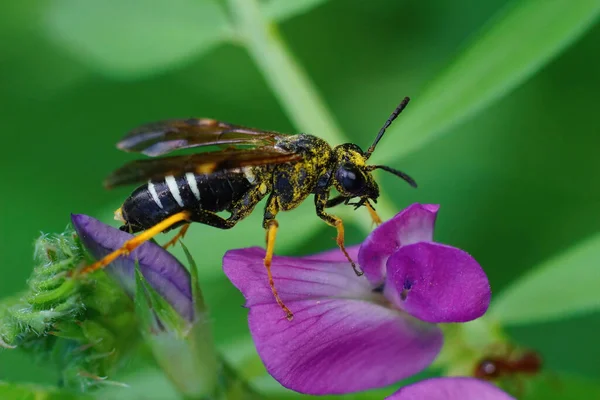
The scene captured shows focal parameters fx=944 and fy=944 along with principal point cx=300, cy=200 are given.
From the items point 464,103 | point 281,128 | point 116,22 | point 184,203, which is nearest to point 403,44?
point 281,128

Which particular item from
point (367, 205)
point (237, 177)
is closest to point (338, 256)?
point (367, 205)

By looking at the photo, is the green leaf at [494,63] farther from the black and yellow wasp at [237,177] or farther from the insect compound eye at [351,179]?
the insect compound eye at [351,179]

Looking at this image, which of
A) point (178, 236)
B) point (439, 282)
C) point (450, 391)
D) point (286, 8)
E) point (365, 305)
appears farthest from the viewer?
point (286, 8)

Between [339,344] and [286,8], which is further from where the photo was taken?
[286,8]

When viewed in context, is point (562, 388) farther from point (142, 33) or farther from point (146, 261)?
point (142, 33)

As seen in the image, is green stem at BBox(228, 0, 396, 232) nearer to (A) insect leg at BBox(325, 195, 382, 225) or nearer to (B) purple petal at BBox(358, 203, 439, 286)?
(A) insect leg at BBox(325, 195, 382, 225)

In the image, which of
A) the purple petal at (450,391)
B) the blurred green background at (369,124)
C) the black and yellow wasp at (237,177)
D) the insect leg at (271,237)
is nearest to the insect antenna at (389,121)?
the black and yellow wasp at (237,177)
